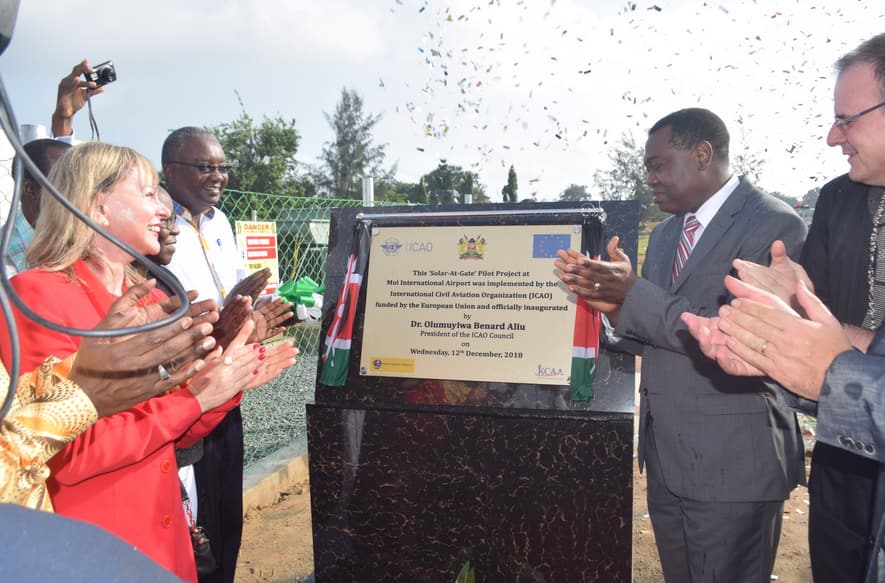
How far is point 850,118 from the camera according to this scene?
1.86m

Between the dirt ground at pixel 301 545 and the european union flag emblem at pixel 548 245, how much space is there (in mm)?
2033

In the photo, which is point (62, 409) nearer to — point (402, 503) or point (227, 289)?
point (402, 503)

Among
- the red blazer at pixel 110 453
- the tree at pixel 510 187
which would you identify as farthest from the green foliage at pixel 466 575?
the tree at pixel 510 187

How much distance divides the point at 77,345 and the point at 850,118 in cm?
240

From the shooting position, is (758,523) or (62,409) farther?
(758,523)

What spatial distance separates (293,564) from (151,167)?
2433 mm

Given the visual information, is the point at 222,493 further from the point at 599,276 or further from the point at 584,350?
the point at 599,276

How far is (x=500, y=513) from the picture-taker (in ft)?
7.75

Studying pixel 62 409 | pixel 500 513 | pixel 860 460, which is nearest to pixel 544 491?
pixel 500 513

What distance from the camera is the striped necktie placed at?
2.66 m

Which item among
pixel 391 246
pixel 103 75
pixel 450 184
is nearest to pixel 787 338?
pixel 391 246

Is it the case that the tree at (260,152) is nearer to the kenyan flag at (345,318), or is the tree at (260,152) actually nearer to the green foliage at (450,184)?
the green foliage at (450,184)

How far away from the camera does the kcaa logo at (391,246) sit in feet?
8.61

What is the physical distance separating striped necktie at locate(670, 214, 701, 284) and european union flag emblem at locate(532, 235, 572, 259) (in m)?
0.62
